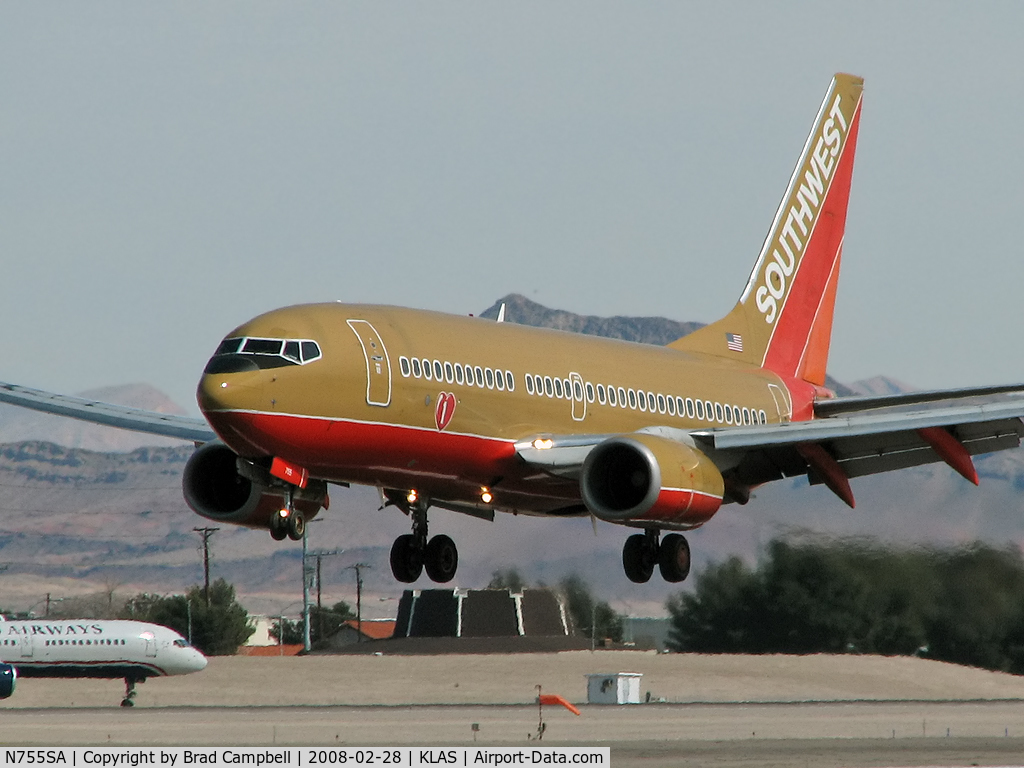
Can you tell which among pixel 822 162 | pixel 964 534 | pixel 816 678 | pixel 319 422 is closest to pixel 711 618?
pixel 816 678

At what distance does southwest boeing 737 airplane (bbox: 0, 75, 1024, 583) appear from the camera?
102ft

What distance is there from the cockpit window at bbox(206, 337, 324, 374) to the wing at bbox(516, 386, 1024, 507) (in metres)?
5.63

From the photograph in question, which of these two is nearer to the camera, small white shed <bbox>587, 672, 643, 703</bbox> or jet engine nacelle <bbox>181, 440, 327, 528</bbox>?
jet engine nacelle <bbox>181, 440, 327, 528</bbox>

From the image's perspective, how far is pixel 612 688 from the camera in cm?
7150

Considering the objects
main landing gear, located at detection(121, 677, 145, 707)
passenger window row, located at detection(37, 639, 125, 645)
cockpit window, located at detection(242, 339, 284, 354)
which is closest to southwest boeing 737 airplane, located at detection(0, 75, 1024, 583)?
cockpit window, located at detection(242, 339, 284, 354)

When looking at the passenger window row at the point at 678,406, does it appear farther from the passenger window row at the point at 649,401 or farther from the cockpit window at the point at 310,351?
the cockpit window at the point at 310,351

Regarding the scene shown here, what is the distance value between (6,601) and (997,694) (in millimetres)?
138799

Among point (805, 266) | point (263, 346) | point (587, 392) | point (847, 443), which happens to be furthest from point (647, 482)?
point (805, 266)

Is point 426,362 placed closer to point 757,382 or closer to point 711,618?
point 757,382

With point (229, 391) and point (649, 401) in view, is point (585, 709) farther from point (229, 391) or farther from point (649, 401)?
point (229, 391)

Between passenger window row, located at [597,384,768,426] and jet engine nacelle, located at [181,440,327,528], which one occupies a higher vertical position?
passenger window row, located at [597,384,768,426]

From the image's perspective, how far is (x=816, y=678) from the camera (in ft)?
246

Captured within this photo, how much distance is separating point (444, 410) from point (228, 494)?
548 centimetres

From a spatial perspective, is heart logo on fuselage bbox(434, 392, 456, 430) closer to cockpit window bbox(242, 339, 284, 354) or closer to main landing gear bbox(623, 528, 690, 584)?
cockpit window bbox(242, 339, 284, 354)
